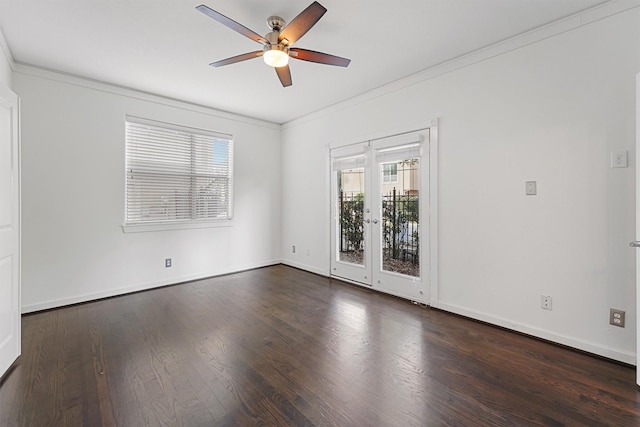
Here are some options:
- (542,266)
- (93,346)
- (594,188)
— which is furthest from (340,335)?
(594,188)

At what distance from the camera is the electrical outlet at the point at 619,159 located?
2.08m

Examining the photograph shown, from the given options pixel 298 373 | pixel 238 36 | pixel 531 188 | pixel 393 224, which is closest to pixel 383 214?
Answer: pixel 393 224

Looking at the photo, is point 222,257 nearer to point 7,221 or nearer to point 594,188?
point 7,221

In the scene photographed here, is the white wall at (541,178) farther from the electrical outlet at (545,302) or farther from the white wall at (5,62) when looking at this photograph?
the white wall at (5,62)

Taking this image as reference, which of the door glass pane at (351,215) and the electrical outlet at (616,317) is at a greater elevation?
the door glass pane at (351,215)

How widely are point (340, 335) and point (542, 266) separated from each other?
6.19ft

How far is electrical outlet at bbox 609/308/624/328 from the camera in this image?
6.92 feet

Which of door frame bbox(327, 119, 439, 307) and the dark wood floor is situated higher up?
door frame bbox(327, 119, 439, 307)

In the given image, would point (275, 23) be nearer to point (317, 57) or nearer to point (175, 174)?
point (317, 57)

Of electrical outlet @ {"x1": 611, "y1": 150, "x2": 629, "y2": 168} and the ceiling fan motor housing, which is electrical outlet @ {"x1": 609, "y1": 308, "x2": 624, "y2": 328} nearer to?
electrical outlet @ {"x1": 611, "y1": 150, "x2": 629, "y2": 168}

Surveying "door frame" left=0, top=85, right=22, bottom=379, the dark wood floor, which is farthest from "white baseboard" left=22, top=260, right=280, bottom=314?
"door frame" left=0, top=85, right=22, bottom=379

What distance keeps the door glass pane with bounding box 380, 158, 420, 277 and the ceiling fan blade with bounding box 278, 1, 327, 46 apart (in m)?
1.96

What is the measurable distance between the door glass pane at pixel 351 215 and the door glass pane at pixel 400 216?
0.39 metres

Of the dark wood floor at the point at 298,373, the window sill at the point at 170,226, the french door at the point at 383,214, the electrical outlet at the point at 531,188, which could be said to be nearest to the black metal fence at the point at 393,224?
the french door at the point at 383,214
